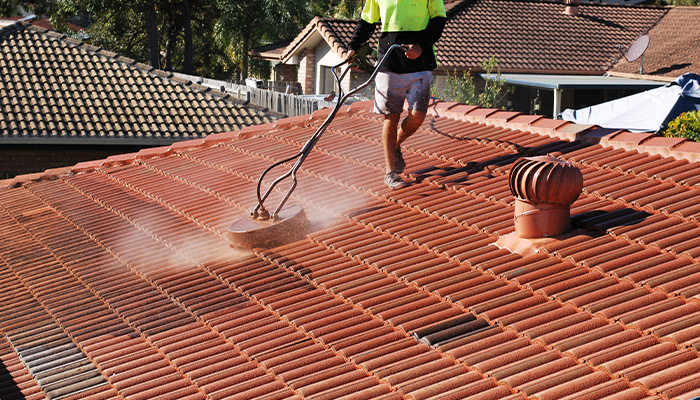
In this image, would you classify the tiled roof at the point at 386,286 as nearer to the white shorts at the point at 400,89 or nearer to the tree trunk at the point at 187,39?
the white shorts at the point at 400,89

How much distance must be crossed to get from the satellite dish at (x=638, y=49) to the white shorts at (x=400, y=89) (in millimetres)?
21798

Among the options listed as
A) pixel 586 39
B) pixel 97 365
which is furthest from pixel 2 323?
pixel 586 39

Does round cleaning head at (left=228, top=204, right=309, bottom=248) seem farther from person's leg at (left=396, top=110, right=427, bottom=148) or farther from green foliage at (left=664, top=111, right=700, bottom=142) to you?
green foliage at (left=664, top=111, right=700, bottom=142)

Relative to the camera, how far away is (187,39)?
48531mm

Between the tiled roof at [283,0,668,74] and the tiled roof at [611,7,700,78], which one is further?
the tiled roof at [283,0,668,74]

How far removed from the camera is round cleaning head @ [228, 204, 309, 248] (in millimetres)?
5992

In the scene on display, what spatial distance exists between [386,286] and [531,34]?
27.4 metres

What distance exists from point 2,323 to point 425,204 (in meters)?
3.22

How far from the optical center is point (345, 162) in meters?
7.68

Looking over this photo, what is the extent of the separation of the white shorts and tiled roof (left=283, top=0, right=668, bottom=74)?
20758 mm

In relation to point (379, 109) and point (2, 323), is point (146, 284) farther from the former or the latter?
point (379, 109)

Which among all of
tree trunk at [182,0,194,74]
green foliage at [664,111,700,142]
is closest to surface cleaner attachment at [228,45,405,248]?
green foliage at [664,111,700,142]

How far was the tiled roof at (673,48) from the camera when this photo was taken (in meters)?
26.0

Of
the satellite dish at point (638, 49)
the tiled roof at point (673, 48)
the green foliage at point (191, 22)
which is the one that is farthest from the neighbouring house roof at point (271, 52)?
the tiled roof at point (673, 48)
